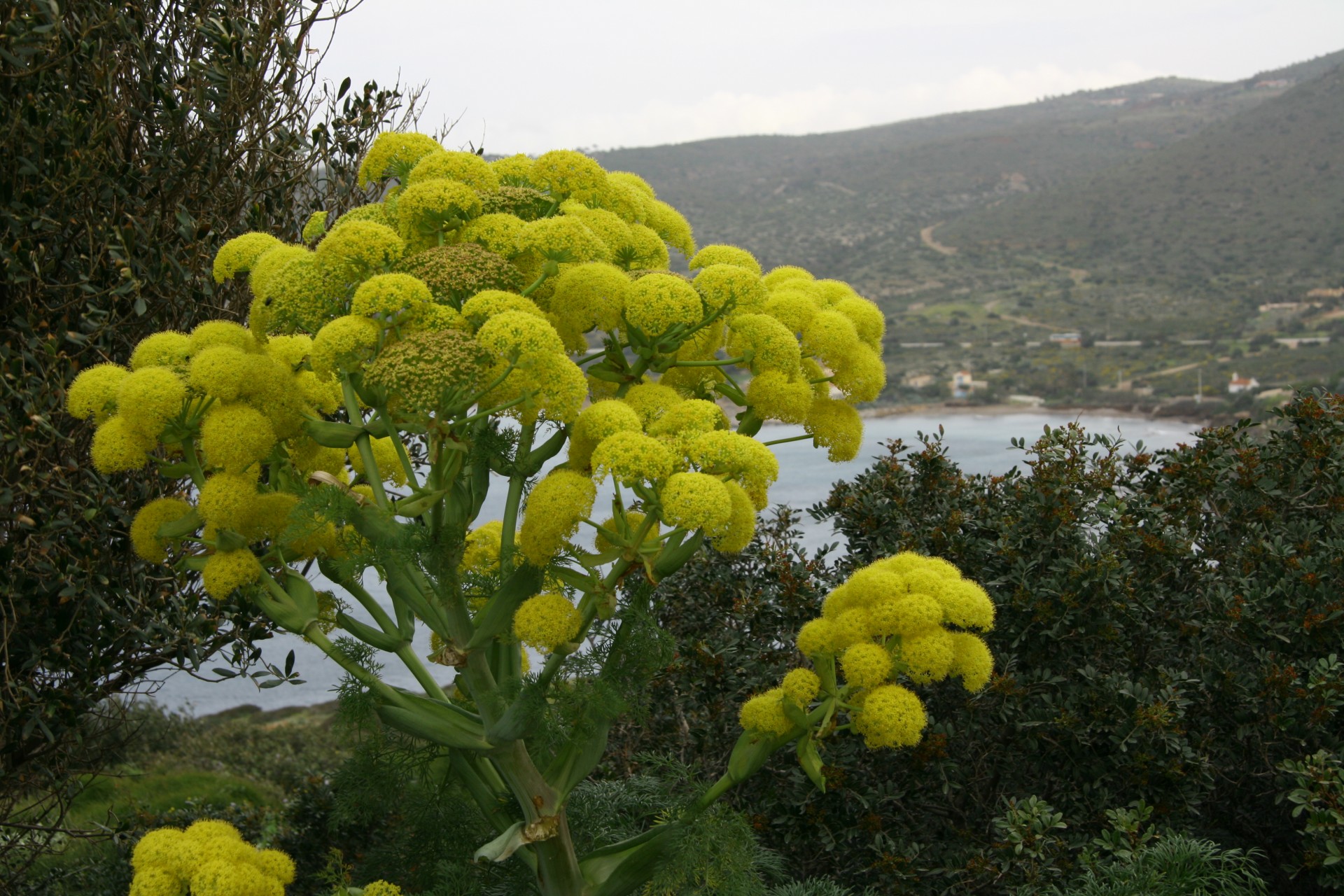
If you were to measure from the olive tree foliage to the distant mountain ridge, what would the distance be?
97.3ft

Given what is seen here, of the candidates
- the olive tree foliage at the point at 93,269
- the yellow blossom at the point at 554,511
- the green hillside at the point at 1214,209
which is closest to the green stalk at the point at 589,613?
the yellow blossom at the point at 554,511

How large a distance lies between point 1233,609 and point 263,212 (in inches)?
189

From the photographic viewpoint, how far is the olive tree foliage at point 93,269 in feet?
12.1

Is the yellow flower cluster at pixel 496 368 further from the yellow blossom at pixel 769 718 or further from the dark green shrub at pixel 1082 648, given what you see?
the dark green shrub at pixel 1082 648

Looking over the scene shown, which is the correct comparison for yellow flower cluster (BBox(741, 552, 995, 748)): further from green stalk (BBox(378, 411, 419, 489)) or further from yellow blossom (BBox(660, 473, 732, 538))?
green stalk (BBox(378, 411, 419, 489))

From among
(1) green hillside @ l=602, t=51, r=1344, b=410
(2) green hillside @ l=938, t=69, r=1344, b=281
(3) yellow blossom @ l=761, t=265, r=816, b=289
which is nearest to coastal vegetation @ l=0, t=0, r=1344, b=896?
(3) yellow blossom @ l=761, t=265, r=816, b=289

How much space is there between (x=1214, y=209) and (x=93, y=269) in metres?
42.8

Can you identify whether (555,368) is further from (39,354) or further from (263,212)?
(263,212)

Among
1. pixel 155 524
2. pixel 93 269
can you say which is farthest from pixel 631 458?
pixel 93 269

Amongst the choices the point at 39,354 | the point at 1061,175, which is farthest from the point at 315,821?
the point at 1061,175

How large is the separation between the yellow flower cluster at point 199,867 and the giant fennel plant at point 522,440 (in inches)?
1.4

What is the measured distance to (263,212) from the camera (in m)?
4.85

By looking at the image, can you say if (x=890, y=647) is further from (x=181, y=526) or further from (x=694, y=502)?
(x=181, y=526)

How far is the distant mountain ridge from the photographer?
38.0 metres
